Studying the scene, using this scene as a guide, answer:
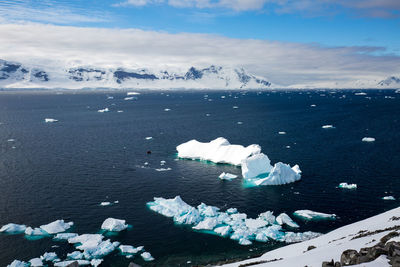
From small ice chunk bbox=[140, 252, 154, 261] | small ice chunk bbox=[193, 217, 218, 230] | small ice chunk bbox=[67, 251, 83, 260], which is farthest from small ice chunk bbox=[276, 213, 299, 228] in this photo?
small ice chunk bbox=[67, 251, 83, 260]

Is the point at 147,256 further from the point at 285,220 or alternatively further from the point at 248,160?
the point at 248,160

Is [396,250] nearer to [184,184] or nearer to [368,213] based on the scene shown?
[368,213]

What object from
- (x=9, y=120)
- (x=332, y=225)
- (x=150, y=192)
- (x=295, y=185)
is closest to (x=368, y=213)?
(x=332, y=225)

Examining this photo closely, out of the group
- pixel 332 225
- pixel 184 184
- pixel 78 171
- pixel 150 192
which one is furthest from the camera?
pixel 78 171

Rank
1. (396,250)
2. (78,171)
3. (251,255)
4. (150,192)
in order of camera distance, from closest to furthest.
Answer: (396,250) < (251,255) < (150,192) < (78,171)

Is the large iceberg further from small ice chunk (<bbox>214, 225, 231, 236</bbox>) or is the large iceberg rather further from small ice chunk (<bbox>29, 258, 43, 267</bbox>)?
small ice chunk (<bbox>29, 258, 43, 267</bbox>)

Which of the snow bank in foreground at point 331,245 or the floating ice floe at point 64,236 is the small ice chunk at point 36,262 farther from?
the snow bank in foreground at point 331,245
